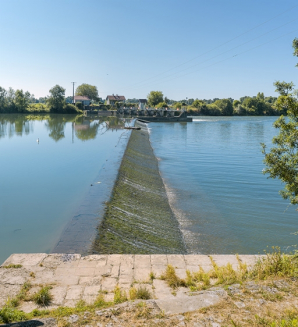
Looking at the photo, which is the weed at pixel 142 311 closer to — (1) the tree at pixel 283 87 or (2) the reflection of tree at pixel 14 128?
(1) the tree at pixel 283 87

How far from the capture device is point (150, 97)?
11606 centimetres

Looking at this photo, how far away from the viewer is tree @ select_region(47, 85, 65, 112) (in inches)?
3219

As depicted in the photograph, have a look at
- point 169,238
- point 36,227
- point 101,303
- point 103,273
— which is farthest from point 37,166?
point 101,303

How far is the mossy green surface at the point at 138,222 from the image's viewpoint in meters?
7.83

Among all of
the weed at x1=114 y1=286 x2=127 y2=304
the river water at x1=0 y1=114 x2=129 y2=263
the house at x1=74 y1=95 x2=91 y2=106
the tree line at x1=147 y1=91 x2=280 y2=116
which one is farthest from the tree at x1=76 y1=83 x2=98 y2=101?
the weed at x1=114 y1=286 x2=127 y2=304

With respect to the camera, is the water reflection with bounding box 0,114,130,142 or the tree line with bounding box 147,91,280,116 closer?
the water reflection with bounding box 0,114,130,142

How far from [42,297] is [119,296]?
1135 mm

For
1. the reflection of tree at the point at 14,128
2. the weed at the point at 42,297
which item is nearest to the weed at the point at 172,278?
the weed at the point at 42,297

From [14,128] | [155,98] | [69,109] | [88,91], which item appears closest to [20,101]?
[69,109]

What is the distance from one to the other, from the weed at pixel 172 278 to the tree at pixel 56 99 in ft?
268

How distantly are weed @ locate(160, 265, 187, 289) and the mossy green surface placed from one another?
78.5 inches

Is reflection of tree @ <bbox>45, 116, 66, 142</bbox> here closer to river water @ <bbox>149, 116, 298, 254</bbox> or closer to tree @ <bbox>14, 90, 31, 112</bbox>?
river water @ <bbox>149, 116, 298, 254</bbox>

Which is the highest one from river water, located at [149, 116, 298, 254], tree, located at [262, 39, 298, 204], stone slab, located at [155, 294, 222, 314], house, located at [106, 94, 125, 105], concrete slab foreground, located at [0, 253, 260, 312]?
house, located at [106, 94, 125, 105]

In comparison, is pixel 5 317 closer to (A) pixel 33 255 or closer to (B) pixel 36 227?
(A) pixel 33 255
